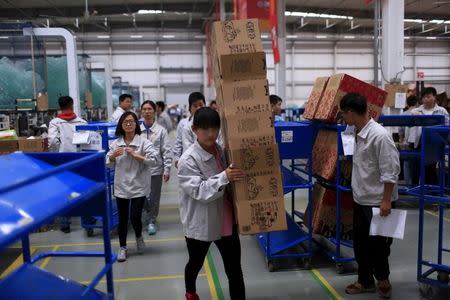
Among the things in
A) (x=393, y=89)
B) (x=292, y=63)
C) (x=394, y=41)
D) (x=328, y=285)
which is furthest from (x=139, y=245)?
(x=292, y=63)

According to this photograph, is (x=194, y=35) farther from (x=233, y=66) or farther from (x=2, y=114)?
(x=233, y=66)

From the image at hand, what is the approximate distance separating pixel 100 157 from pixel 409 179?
5.93 meters

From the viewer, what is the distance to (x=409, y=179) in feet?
21.9

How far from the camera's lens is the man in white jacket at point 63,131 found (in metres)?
4.98

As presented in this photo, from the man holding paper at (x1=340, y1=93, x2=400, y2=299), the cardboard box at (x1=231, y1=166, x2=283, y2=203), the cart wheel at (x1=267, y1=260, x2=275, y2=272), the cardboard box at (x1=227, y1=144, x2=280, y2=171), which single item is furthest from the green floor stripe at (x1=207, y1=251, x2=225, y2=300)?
the cardboard box at (x1=227, y1=144, x2=280, y2=171)

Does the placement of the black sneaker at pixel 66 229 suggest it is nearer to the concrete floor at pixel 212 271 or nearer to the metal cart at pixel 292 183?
the concrete floor at pixel 212 271

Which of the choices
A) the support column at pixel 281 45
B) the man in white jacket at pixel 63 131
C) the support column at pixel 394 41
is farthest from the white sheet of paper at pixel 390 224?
the support column at pixel 281 45

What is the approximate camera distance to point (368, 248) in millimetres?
3057

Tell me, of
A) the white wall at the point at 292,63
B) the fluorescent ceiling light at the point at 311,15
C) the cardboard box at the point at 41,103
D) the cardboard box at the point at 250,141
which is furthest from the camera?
the white wall at the point at 292,63

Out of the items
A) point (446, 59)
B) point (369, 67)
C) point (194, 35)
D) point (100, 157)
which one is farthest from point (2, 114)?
point (446, 59)

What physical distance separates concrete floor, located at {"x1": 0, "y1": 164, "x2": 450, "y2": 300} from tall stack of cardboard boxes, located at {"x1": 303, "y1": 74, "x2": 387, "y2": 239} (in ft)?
1.44

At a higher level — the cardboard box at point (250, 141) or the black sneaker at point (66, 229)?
the cardboard box at point (250, 141)

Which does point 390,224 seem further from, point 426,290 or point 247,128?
point 247,128

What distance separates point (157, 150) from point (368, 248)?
2593 mm
